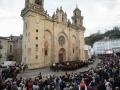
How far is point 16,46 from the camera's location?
63812 mm

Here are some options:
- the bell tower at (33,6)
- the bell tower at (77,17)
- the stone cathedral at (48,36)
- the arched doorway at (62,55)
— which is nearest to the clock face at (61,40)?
the stone cathedral at (48,36)

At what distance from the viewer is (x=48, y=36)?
4762cm

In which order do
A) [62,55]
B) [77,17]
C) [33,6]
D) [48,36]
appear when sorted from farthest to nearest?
1. [77,17]
2. [62,55]
3. [48,36]
4. [33,6]

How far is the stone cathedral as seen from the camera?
43219 mm

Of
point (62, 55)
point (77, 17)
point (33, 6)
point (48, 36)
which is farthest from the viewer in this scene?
point (77, 17)

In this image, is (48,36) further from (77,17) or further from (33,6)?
(77,17)

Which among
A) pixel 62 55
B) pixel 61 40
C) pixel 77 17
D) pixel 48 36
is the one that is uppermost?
pixel 77 17

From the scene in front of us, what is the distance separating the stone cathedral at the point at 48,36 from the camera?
43219mm

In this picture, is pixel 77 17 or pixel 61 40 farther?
pixel 77 17

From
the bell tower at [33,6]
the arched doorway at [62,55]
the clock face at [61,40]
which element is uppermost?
the bell tower at [33,6]

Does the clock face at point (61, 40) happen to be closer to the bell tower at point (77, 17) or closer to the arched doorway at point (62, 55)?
the arched doorway at point (62, 55)

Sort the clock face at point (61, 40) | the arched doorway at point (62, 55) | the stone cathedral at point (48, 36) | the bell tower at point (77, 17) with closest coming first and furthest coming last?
the stone cathedral at point (48, 36) → the arched doorway at point (62, 55) → the clock face at point (61, 40) → the bell tower at point (77, 17)

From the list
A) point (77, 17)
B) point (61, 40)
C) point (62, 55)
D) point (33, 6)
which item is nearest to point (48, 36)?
point (61, 40)

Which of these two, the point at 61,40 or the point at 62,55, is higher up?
the point at 61,40
